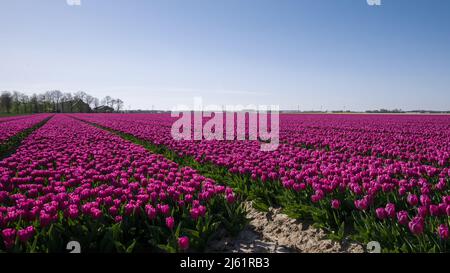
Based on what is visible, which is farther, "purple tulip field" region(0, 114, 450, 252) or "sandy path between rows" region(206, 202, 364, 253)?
"sandy path between rows" region(206, 202, 364, 253)

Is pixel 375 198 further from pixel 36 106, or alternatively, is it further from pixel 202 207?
pixel 36 106

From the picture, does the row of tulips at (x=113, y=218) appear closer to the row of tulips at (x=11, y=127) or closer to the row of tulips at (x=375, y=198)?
the row of tulips at (x=375, y=198)

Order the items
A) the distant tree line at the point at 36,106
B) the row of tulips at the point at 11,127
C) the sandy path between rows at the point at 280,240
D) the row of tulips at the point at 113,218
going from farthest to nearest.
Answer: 1. the distant tree line at the point at 36,106
2. the row of tulips at the point at 11,127
3. the sandy path between rows at the point at 280,240
4. the row of tulips at the point at 113,218

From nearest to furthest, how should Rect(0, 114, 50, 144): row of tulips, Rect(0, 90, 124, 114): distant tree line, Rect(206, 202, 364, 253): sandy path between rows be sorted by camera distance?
Rect(206, 202, 364, 253): sandy path between rows
Rect(0, 114, 50, 144): row of tulips
Rect(0, 90, 124, 114): distant tree line

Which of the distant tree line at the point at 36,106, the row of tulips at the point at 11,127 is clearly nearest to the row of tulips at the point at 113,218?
the row of tulips at the point at 11,127

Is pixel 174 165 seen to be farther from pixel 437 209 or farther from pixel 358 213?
pixel 437 209

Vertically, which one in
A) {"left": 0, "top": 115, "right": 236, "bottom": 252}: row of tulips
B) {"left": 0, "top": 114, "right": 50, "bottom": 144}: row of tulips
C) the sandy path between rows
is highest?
{"left": 0, "top": 114, "right": 50, "bottom": 144}: row of tulips

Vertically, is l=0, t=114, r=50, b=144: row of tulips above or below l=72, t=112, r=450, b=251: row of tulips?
above

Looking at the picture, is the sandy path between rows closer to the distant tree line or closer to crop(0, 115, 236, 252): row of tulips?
crop(0, 115, 236, 252): row of tulips

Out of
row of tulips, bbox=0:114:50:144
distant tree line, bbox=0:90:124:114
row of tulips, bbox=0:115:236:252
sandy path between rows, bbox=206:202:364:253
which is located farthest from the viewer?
distant tree line, bbox=0:90:124:114

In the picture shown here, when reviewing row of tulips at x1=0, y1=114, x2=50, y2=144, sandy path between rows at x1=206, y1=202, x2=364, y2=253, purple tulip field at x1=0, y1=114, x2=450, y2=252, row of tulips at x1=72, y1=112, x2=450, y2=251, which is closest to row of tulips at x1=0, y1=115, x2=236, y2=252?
purple tulip field at x1=0, y1=114, x2=450, y2=252
